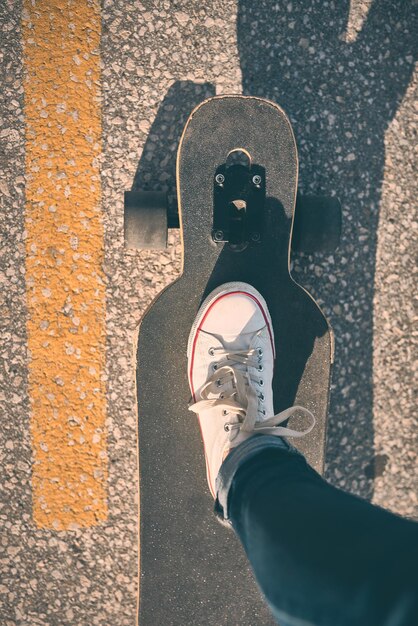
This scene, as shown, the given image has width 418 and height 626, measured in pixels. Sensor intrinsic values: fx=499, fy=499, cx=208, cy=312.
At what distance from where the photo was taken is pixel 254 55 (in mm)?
2260

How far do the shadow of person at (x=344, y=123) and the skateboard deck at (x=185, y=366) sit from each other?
226mm

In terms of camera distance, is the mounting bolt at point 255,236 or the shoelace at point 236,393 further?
the mounting bolt at point 255,236

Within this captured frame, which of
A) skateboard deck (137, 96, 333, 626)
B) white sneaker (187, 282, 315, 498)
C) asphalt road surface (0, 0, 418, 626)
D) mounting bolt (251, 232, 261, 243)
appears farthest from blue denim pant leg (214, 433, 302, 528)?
mounting bolt (251, 232, 261, 243)

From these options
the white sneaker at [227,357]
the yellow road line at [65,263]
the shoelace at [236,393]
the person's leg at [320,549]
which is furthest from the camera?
the yellow road line at [65,263]

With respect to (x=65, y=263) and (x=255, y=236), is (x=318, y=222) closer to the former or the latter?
(x=255, y=236)

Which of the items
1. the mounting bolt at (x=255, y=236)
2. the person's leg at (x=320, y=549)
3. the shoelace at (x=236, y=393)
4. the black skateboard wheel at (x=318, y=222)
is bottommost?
the person's leg at (x=320, y=549)

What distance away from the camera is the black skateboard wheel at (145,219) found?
2053 millimetres

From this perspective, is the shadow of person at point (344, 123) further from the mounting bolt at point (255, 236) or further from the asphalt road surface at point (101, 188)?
the mounting bolt at point (255, 236)

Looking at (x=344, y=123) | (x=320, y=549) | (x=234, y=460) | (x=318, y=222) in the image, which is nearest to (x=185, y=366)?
(x=234, y=460)

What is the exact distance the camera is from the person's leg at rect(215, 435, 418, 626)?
1131mm

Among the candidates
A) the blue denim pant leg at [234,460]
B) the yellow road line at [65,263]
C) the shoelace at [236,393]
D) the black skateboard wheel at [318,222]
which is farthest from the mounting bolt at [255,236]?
the blue denim pant leg at [234,460]

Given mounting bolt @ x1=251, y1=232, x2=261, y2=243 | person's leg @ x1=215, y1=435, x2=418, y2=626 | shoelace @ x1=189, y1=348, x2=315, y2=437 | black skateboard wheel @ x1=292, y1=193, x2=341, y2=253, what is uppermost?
black skateboard wheel @ x1=292, y1=193, x2=341, y2=253

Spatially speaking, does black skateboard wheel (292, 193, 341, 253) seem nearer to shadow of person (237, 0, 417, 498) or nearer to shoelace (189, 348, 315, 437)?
shadow of person (237, 0, 417, 498)

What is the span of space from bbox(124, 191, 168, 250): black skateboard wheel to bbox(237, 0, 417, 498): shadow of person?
2.22ft
